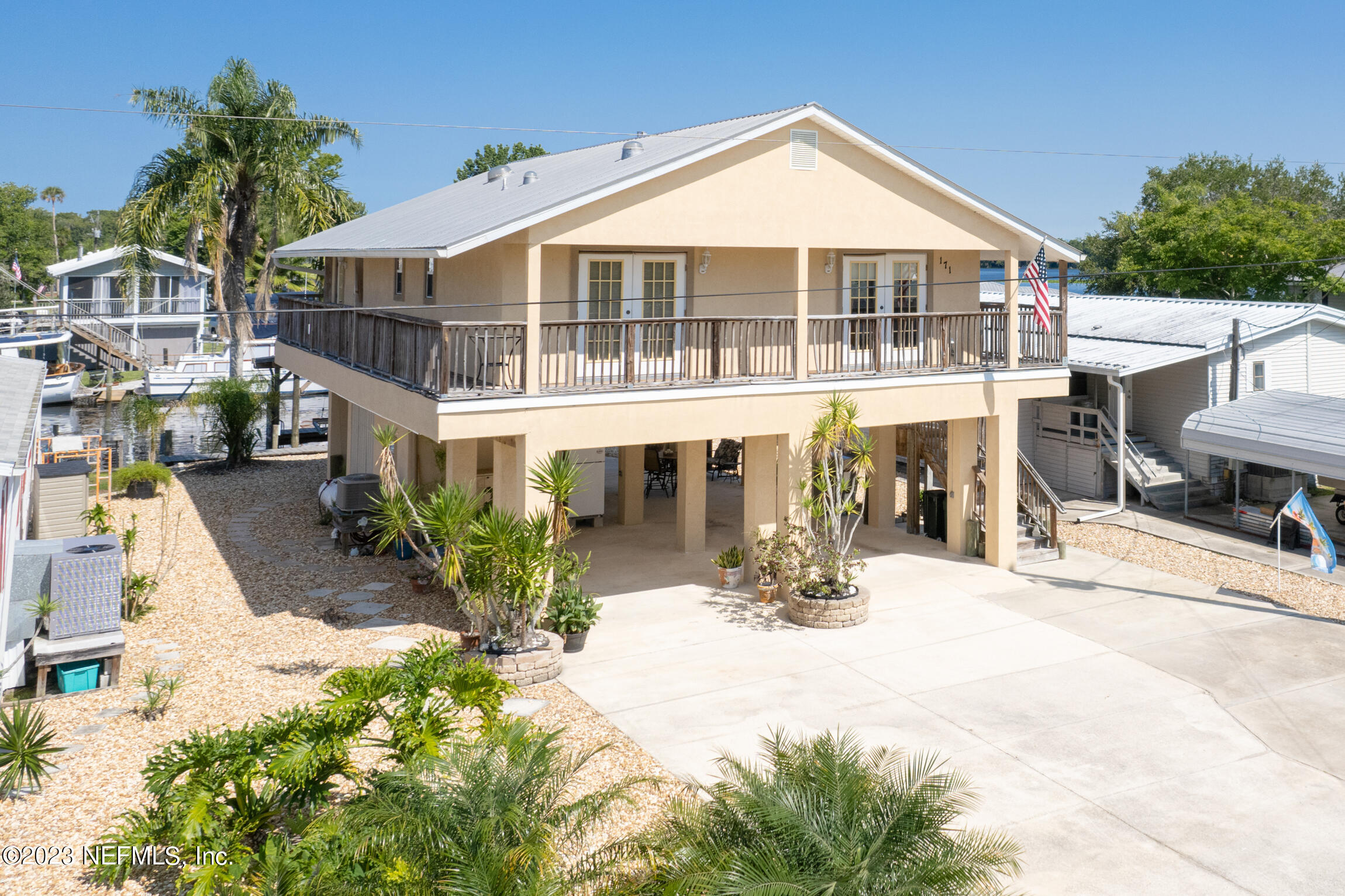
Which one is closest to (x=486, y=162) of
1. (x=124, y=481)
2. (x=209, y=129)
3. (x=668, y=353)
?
(x=209, y=129)

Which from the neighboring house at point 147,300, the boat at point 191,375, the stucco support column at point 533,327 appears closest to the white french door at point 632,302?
the stucco support column at point 533,327

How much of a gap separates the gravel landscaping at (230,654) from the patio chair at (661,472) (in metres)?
7.40

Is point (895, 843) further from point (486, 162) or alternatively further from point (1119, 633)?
point (486, 162)

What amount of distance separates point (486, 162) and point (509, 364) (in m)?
50.4

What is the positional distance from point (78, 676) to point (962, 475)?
13.5 m

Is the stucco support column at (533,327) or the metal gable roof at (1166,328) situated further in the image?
the metal gable roof at (1166,328)

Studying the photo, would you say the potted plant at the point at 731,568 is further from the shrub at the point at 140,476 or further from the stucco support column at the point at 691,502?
the shrub at the point at 140,476

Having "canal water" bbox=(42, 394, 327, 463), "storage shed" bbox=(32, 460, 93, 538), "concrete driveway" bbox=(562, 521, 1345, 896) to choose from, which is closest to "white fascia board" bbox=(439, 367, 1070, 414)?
"concrete driveway" bbox=(562, 521, 1345, 896)

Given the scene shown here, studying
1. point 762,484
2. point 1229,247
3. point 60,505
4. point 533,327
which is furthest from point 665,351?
point 1229,247

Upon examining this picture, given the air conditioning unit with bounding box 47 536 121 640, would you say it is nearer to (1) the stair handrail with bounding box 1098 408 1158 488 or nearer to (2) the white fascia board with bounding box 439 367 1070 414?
(2) the white fascia board with bounding box 439 367 1070 414

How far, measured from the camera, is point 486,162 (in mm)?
61312

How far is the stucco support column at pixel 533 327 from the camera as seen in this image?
1375cm

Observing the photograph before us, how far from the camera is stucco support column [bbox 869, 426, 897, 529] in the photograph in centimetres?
2061

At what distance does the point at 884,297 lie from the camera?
18281mm
